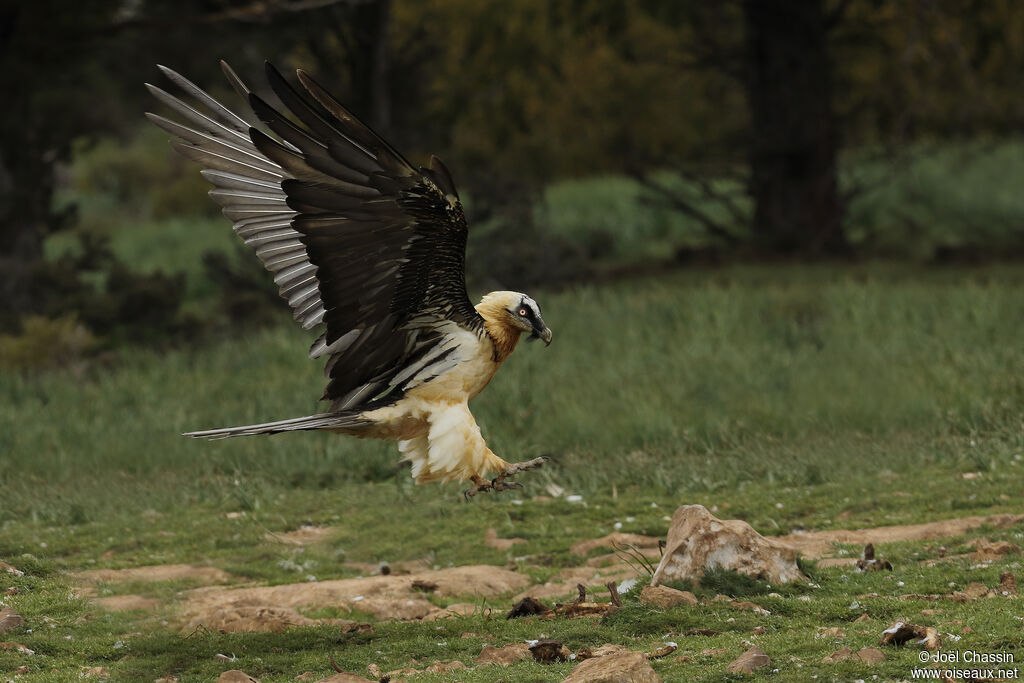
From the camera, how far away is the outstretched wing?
530 centimetres

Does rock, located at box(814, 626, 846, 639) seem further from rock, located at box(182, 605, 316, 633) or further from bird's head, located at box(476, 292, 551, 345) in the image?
rock, located at box(182, 605, 316, 633)

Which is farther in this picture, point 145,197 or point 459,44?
point 145,197

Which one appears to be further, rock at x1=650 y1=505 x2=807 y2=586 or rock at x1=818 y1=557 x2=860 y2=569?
rock at x1=818 y1=557 x2=860 y2=569

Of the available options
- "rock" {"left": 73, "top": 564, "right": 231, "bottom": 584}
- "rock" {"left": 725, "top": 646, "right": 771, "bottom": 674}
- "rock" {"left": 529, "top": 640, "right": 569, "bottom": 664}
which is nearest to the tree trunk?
"rock" {"left": 73, "top": 564, "right": 231, "bottom": 584}

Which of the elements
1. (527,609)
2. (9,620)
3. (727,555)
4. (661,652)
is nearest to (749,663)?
(661,652)

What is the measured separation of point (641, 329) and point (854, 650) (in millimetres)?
8549

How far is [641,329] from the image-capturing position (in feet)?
44.6

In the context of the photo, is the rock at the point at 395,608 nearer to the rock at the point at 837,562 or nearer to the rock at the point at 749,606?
the rock at the point at 749,606

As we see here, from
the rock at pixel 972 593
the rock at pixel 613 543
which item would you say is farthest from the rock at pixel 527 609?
the rock at pixel 972 593

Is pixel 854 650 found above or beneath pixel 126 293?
beneath

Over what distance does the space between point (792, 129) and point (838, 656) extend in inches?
546

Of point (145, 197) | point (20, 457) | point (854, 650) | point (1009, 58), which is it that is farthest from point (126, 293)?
point (145, 197)

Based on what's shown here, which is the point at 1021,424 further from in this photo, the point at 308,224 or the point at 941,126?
the point at 941,126

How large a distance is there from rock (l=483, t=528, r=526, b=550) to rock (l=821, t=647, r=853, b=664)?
118 inches
